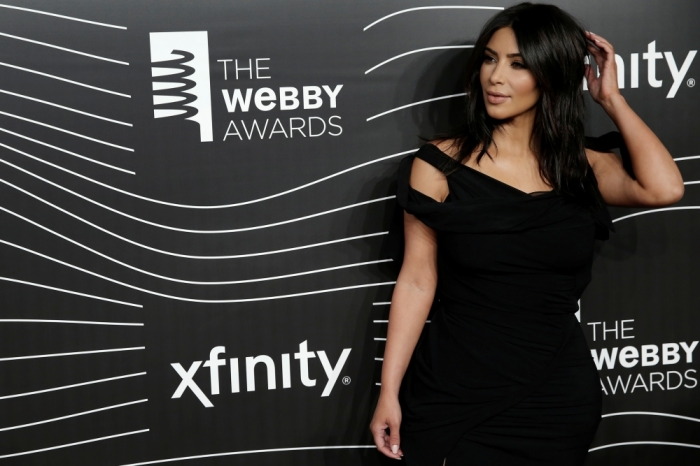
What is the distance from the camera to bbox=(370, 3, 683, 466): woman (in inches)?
67.6

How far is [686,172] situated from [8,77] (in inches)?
73.1

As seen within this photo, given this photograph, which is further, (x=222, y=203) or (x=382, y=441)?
(x=222, y=203)

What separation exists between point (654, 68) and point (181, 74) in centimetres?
130

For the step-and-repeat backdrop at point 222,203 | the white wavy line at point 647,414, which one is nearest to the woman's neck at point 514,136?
the step-and-repeat backdrop at point 222,203

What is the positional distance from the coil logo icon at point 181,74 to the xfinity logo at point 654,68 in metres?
1.04

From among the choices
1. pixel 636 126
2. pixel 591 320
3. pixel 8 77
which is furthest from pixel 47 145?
pixel 591 320

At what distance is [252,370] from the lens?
216 cm

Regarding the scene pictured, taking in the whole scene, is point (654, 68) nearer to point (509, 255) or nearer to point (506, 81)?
point (506, 81)

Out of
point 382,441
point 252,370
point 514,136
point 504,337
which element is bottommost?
point 382,441

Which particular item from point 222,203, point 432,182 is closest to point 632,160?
point 432,182

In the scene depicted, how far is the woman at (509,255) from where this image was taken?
172 cm

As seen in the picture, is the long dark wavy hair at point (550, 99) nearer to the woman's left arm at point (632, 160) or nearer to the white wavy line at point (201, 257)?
the woman's left arm at point (632, 160)

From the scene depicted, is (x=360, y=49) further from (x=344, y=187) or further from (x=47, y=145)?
(x=47, y=145)

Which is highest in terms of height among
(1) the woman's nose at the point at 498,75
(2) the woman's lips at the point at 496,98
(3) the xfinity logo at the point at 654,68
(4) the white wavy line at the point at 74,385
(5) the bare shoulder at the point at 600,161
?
(3) the xfinity logo at the point at 654,68
